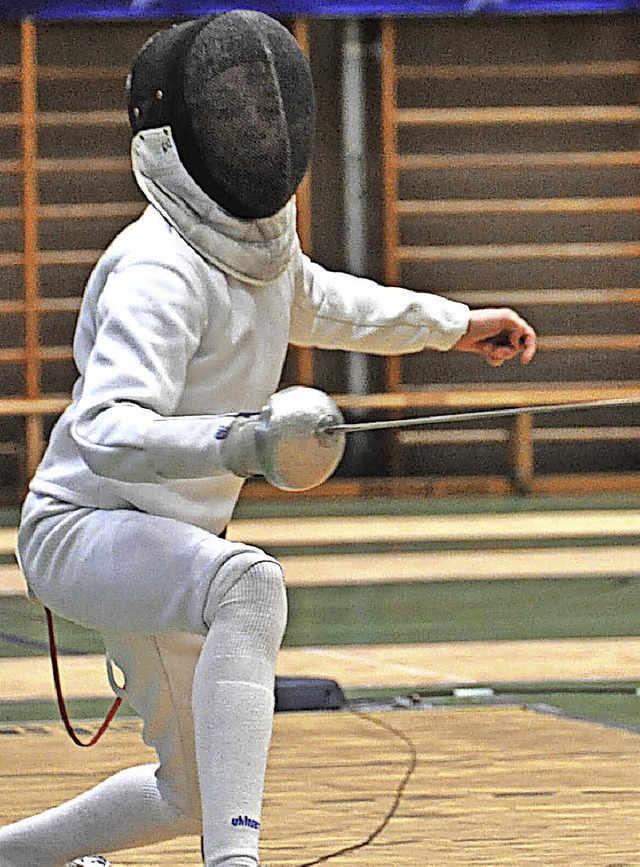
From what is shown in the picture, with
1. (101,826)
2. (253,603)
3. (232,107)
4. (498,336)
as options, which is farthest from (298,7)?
(253,603)

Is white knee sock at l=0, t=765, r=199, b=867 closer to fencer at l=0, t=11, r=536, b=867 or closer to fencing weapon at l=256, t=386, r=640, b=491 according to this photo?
fencer at l=0, t=11, r=536, b=867

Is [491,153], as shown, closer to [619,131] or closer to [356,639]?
[619,131]

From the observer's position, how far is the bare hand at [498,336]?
175 cm

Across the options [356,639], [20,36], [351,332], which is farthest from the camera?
[20,36]

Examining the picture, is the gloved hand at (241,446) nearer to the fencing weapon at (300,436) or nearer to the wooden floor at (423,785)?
the fencing weapon at (300,436)

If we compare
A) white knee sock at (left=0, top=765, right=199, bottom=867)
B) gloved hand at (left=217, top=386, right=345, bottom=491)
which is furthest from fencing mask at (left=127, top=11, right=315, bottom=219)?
white knee sock at (left=0, top=765, right=199, bottom=867)

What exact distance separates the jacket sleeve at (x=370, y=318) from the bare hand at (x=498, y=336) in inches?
0.5

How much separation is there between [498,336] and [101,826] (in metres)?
0.69

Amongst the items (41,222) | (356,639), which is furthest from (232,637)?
(41,222)

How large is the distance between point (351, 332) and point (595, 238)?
250 inches

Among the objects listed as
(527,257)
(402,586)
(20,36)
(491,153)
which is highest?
(20,36)

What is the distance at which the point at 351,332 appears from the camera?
173cm

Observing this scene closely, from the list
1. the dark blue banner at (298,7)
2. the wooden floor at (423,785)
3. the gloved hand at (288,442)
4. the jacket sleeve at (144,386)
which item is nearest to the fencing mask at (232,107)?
the jacket sleeve at (144,386)

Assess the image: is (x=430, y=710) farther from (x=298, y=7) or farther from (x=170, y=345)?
(x=298, y=7)
